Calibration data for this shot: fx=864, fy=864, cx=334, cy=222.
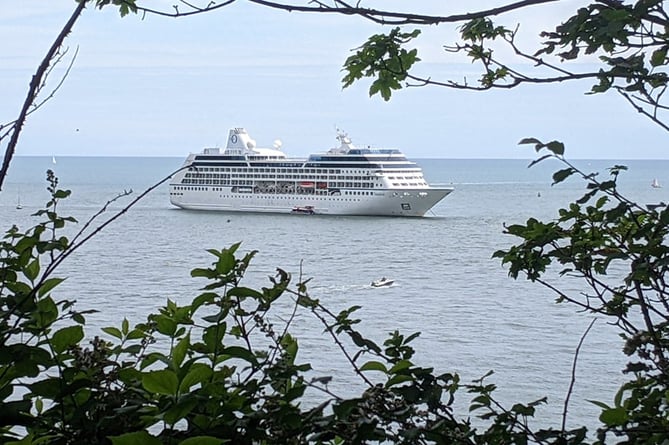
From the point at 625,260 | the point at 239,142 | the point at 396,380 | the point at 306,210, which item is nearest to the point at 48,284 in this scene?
the point at 396,380

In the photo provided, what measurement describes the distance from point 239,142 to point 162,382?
3980cm

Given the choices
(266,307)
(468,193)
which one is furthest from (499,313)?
(468,193)

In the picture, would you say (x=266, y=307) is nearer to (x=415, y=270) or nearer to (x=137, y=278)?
(x=137, y=278)

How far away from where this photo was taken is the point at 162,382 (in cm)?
74

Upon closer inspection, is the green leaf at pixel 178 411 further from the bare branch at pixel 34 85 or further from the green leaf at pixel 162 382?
the bare branch at pixel 34 85

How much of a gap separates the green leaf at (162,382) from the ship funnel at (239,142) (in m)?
39.1

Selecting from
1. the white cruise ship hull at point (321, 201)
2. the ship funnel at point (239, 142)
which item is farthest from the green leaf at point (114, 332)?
the ship funnel at point (239, 142)

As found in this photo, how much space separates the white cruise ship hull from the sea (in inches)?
19.6

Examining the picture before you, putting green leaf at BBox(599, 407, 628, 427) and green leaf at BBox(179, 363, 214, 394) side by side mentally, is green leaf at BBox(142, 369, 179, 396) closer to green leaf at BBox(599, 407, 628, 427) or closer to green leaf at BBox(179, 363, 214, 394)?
green leaf at BBox(179, 363, 214, 394)

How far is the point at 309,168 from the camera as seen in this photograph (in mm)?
37844

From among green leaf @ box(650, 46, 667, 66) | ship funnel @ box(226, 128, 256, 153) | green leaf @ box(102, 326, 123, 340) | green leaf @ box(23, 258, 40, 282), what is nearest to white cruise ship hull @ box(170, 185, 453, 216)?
ship funnel @ box(226, 128, 256, 153)

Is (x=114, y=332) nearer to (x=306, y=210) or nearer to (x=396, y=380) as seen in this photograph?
(x=396, y=380)

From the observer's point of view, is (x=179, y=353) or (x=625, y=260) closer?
(x=179, y=353)

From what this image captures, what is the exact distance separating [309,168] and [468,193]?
99.8ft
